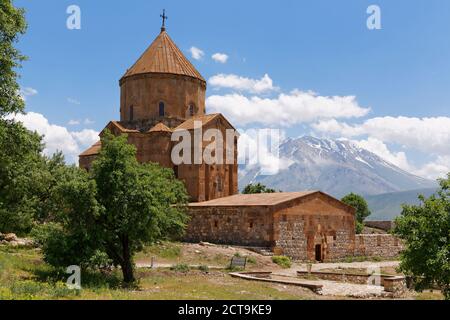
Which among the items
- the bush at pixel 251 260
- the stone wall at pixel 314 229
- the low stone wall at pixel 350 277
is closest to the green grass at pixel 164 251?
the bush at pixel 251 260

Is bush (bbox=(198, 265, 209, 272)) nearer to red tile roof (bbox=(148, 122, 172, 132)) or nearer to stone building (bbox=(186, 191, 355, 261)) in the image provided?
stone building (bbox=(186, 191, 355, 261))

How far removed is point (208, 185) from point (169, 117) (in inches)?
283

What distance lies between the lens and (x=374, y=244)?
125 ft

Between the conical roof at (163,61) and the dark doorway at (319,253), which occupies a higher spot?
the conical roof at (163,61)

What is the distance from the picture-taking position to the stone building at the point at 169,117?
39.8 metres

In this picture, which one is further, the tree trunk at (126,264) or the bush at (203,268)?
the bush at (203,268)

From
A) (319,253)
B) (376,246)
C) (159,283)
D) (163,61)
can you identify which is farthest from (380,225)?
(159,283)

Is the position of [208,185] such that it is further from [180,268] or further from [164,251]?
[180,268]

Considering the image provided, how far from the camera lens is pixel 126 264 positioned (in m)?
21.2

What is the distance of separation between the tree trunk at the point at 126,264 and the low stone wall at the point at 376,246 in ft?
70.8

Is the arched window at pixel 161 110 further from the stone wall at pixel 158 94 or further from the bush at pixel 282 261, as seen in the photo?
the bush at pixel 282 261

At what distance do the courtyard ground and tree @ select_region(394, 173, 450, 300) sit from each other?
3715mm

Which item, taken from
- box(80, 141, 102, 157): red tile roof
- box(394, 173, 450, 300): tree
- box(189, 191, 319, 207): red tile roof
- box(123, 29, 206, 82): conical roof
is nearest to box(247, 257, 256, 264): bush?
box(189, 191, 319, 207): red tile roof

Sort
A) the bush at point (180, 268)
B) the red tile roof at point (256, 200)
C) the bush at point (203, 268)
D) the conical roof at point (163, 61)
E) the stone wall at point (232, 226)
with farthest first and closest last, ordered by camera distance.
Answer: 1. the conical roof at point (163, 61)
2. the red tile roof at point (256, 200)
3. the stone wall at point (232, 226)
4. the bush at point (203, 268)
5. the bush at point (180, 268)
